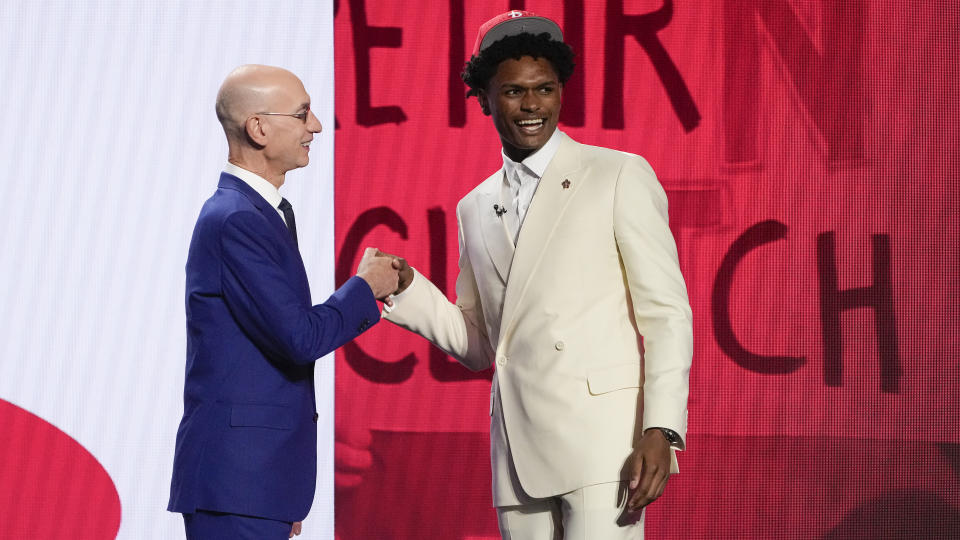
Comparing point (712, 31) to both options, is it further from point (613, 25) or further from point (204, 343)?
point (204, 343)

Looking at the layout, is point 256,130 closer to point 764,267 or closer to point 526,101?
point 526,101

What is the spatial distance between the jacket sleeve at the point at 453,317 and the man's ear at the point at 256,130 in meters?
0.45

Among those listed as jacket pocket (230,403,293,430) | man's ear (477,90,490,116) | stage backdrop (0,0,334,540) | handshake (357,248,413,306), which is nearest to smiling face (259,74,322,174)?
handshake (357,248,413,306)

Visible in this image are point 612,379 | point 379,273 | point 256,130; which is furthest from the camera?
point 379,273

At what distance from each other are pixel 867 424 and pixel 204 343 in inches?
96.1

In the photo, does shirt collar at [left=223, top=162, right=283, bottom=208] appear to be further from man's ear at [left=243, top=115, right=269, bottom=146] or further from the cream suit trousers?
the cream suit trousers

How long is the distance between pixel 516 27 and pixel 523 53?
6 cm

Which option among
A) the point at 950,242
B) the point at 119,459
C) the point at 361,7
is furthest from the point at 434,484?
the point at 950,242

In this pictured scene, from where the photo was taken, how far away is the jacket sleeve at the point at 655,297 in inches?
69.2

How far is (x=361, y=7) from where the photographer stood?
3.50 metres

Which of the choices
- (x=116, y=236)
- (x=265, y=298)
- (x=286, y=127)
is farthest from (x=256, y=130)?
(x=116, y=236)

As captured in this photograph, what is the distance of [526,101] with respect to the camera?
6.41 ft

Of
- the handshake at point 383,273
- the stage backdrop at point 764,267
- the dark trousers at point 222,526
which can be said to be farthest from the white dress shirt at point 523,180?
the stage backdrop at point 764,267

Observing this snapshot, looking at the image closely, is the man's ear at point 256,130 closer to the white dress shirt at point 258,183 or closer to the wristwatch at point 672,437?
the white dress shirt at point 258,183
